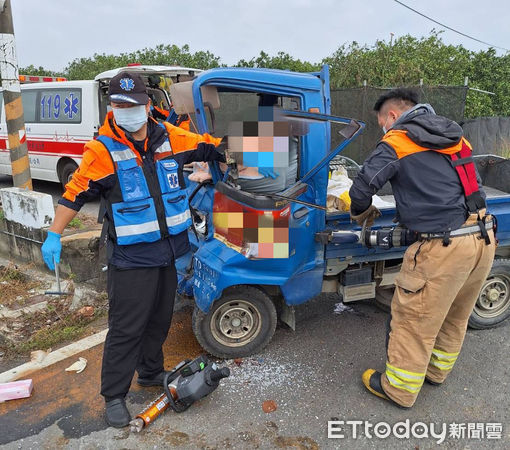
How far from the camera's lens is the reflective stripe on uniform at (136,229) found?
238cm

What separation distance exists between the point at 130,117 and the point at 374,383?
7.36ft

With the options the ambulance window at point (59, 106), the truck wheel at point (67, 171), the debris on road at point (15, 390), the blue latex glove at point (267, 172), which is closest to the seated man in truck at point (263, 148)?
the blue latex glove at point (267, 172)

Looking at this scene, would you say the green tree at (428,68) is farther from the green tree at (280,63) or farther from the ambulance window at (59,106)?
the ambulance window at (59,106)

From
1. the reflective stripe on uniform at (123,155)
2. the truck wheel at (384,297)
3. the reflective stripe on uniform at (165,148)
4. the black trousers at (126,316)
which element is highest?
the reflective stripe on uniform at (165,148)

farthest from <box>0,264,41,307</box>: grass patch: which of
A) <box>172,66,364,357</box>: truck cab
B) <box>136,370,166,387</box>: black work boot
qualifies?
<box>172,66,364,357</box>: truck cab

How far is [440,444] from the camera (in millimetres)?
2480

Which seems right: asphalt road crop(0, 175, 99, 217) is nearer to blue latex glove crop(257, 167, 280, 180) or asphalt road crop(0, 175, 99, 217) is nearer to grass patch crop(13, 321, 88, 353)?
grass patch crop(13, 321, 88, 353)

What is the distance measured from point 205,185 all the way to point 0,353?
6.69 feet

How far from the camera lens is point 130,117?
93.3 inches

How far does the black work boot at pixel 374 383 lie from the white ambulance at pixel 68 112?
547cm

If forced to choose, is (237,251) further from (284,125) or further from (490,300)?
(490,300)

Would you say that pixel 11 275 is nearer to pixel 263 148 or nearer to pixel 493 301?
pixel 263 148

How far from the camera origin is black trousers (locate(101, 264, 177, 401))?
2486 mm

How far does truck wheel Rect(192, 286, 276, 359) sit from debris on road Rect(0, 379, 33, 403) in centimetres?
111
